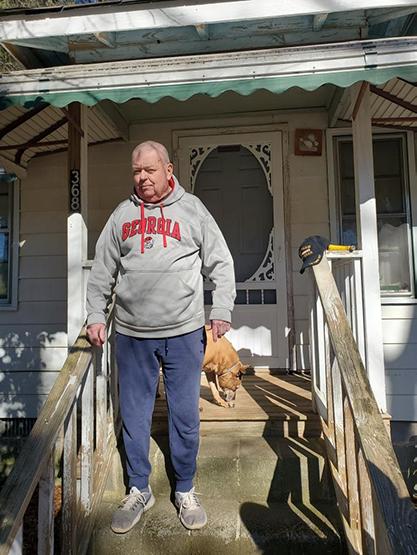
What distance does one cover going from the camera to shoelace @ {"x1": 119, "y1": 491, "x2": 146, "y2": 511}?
213 cm

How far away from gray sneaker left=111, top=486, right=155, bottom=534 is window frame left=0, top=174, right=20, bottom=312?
3043 millimetres

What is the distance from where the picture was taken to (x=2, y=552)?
128cm

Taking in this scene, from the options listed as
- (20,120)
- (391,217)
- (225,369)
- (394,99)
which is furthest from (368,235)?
(20,120)

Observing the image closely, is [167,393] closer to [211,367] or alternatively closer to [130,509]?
[130,509]

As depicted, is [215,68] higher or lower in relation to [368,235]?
higher

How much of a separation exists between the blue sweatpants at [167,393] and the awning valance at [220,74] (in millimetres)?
1462

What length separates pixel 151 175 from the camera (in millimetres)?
2096

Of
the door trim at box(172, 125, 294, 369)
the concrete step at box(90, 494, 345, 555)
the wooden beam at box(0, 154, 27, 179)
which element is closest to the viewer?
the concrete step at box(90, 494, 345, 555)

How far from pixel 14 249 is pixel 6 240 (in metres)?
0.17

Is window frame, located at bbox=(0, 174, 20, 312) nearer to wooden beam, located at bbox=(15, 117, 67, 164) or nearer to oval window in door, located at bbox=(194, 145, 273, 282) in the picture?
wooden beam, located at bbox=(15, 117, 67, 164)

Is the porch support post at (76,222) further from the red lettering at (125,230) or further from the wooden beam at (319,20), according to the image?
the wooden beam at (319,20)

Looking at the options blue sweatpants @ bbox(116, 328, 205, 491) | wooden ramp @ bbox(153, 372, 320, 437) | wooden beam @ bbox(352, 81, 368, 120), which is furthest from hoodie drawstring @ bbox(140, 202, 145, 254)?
wooden beam @ bbox(352, 81, 368, 120)

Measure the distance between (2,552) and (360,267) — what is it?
257cm

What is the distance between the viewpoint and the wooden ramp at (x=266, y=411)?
281 centimetres
